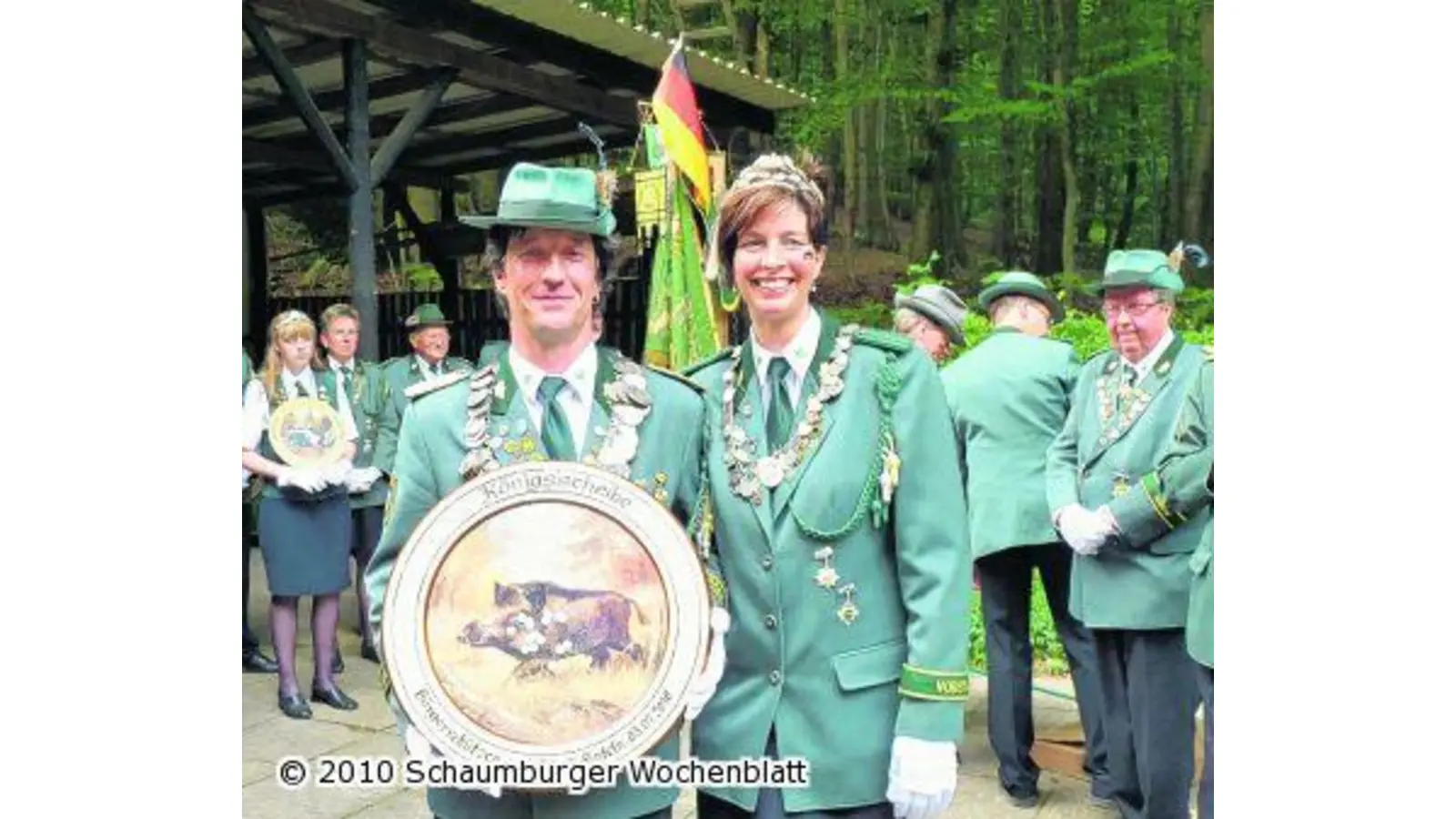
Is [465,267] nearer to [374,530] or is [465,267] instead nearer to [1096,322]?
[374,530]

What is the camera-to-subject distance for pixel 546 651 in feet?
9.26

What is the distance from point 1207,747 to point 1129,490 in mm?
661

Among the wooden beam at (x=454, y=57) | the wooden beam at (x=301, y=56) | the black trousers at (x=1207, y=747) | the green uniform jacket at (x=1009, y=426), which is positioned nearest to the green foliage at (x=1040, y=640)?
the green uniform jacket at (x=1009, y=426)

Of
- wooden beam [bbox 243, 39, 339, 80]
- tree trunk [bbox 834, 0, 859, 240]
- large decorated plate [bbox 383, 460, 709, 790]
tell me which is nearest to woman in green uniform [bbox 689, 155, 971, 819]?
large decorated plate [bbox 383, 460, 709, 790]

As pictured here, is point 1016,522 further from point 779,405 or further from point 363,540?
point 363,540

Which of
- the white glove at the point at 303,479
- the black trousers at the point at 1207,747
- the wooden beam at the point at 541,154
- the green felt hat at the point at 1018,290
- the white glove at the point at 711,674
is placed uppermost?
the wooden beam at the point at 541,154

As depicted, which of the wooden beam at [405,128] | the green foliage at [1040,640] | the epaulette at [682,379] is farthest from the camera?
the green foliage at [1040,640]

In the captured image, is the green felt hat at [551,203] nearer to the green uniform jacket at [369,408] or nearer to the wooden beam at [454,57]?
the wooden beam at [454,57]

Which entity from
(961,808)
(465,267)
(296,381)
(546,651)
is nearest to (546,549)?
(546,651)

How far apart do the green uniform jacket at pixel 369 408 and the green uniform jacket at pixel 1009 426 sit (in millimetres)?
1557

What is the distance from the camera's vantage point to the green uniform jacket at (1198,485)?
3111 mm

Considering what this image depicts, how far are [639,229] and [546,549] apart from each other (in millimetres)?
776

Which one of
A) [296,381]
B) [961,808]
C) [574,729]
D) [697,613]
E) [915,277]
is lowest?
[961,808]

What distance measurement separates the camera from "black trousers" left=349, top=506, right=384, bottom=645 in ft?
11.0
